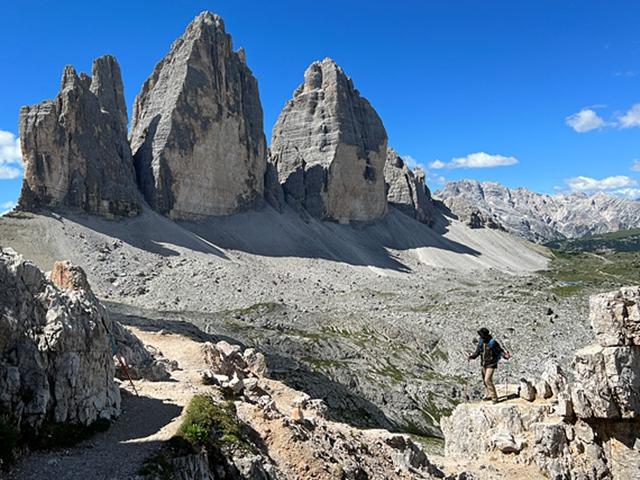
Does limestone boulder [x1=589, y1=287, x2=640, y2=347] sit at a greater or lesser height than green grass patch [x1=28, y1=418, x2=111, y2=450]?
greater

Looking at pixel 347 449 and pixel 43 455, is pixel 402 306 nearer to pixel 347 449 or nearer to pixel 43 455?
pixel 347 449

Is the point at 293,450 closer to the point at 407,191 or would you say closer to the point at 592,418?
the point at 592,418

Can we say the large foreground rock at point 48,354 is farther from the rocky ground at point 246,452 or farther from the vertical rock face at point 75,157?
the vertical rock face at point 75,157

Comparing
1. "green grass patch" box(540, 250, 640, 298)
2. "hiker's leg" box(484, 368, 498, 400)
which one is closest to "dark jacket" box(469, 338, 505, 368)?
"hiker's leg" box(484, 368, 498, 400)

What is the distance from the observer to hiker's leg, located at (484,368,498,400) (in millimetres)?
18109

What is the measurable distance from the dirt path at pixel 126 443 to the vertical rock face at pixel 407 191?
482 ft

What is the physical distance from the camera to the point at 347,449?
15430 mm

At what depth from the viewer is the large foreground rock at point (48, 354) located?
11727 millimetres

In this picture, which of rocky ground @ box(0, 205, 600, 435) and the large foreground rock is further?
rocky ground @ box(0, 205, 600, 435)

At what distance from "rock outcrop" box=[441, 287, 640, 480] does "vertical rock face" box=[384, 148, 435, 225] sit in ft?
472

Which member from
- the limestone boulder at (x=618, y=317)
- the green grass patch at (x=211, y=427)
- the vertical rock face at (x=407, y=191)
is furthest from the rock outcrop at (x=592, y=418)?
the vertical rock face at (x=407, y=191)

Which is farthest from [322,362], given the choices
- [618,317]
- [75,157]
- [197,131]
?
[197,131]

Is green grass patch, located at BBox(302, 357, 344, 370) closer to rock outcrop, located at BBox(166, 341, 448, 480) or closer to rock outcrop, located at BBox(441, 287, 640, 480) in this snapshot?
rock outcrop, located at BBox(166, 341, 448, 480)

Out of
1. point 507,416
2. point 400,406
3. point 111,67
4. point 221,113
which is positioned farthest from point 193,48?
point 507,416
